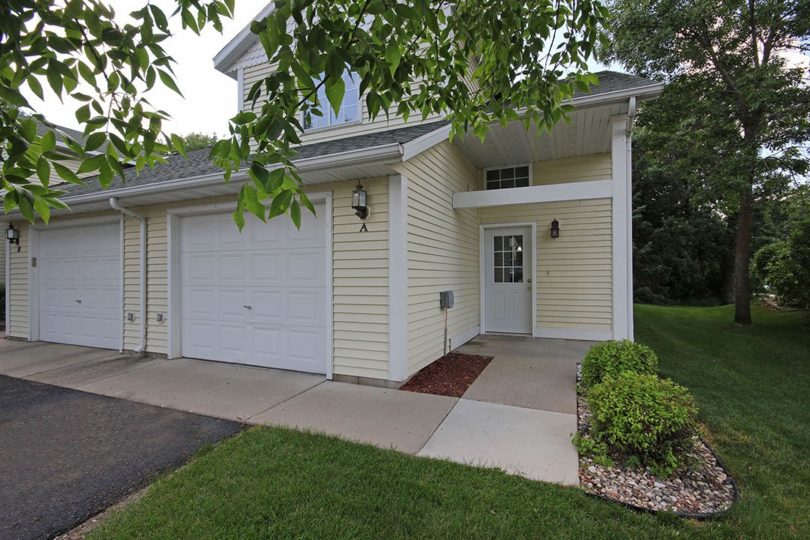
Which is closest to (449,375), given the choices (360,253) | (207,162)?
(360,253)

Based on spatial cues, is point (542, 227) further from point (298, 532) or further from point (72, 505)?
point (72, 505)

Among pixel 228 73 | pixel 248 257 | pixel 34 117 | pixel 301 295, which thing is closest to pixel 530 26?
pixel 34 117

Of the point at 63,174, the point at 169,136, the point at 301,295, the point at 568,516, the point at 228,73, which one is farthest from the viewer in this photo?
the point at 228,73

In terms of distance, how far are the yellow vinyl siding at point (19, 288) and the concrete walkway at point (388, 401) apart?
172 cm

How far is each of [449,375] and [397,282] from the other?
56.8 inches

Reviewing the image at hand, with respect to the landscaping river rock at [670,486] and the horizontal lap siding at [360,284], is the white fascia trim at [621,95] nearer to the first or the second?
the horizontal lap siding at [360,284]

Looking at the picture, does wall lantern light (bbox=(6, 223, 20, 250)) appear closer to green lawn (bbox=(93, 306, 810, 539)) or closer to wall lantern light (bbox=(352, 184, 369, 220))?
wall lantern light (bbox=(352, 184, 369, 220))

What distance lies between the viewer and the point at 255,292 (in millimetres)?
5480

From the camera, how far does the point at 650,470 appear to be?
2.66m

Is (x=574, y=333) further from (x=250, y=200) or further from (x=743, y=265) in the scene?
(x=250, y=200)

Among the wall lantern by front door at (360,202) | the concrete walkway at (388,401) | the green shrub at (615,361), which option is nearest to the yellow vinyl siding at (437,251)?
the wall lantern by front door at (360,202)

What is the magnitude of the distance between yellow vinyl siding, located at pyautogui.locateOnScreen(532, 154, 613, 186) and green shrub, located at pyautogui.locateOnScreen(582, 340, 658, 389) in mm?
4064

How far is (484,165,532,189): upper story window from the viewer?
7715mm

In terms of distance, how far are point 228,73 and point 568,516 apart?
934 centimetres
